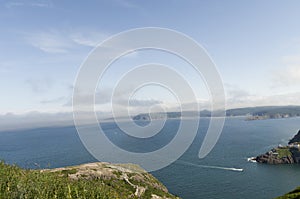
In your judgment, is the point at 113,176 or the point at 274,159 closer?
the point at 113,176

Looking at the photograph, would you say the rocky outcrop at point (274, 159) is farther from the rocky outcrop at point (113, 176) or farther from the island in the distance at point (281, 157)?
the rocky outcrop at point (113, 176)

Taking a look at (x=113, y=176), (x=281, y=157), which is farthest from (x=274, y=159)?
(x=113, y=176)

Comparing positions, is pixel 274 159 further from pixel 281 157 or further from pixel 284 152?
pixel 284 152

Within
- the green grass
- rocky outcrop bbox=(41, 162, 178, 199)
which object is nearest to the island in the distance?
the green grass

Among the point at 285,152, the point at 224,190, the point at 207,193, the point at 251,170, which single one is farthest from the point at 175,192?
the point at 285,152

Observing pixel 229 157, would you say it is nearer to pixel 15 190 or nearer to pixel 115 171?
pixel 115 171

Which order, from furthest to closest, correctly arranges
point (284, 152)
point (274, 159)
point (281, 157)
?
point (284, 152)
point (281, 157)
point (274, 159)

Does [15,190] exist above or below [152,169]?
above

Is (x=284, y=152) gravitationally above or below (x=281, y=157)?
above

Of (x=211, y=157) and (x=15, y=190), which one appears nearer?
(x=15, y=190)

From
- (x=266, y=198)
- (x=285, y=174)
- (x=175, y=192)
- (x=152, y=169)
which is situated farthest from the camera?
(x=152, y=169)

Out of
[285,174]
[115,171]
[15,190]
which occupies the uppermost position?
[15,190]
